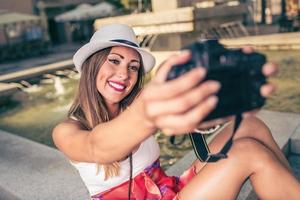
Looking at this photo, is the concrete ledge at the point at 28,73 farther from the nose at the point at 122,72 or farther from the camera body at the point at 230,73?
the camera body at the point at 230,73

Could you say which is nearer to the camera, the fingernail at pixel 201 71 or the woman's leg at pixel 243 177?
the fingernail at pixel 201 71

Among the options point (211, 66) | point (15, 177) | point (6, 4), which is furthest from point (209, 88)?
point (6, 4)

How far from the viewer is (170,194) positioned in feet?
6.70

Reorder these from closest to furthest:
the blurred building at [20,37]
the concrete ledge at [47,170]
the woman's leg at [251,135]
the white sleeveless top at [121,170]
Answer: the white sleeveless top at [121,170] → the woman's leg at [251,135] → the concrete ledge at [47,170] → the blurred building at [20,37]

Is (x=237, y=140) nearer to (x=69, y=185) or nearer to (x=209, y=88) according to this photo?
(x=209, y=88)

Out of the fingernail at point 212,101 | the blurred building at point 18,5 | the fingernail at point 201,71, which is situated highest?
the blurred building at point 18,5

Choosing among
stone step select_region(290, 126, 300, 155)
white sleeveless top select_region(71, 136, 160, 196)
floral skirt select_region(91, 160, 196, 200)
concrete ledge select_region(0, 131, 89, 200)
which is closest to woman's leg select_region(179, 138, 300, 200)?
floral skirt select_region(91, 160, 196, 200)

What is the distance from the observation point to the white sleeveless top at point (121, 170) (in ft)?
6.29

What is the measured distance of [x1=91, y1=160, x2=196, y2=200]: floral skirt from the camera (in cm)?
199

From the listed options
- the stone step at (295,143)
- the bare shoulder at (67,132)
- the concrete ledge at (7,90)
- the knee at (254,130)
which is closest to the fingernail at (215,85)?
the bare shoulder at (67,132)

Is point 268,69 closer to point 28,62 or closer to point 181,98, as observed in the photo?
point 181,98

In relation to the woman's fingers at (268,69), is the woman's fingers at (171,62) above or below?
above

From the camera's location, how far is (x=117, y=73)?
1.96 meters

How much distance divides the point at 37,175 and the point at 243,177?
2.13m
